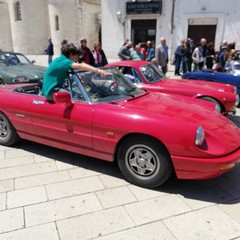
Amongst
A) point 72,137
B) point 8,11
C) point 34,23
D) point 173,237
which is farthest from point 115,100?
point 8,11

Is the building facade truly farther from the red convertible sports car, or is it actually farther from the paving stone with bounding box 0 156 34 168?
the paving stone with bounding box 0 156 34 168

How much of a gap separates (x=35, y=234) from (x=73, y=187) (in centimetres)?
91

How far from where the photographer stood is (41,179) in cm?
376

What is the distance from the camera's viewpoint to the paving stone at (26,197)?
126 inches

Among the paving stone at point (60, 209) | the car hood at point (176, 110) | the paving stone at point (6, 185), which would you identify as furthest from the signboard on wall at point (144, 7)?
the paving stone at point (60, 209)

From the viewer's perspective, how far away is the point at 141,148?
3.36 meters

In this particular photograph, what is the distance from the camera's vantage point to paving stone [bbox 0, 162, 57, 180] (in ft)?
12.7

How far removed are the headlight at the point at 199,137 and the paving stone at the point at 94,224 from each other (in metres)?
1.10

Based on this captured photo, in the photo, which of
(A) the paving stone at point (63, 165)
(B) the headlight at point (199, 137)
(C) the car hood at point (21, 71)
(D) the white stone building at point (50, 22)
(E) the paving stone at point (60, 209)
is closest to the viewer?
(E) the paving stone at point (60, 209)

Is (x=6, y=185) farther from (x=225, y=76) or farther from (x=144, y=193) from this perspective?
(x=225, y=76)

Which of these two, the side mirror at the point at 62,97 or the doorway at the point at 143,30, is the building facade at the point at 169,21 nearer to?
the doorway at the point at 143,30

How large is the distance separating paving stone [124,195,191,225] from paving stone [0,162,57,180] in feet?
4.83

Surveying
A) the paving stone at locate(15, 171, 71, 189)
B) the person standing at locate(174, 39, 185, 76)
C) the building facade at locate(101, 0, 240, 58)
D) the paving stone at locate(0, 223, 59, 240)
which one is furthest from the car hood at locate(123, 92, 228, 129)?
the building facade at locate(101, 0, 240, 58)

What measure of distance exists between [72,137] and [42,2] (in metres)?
29.4
